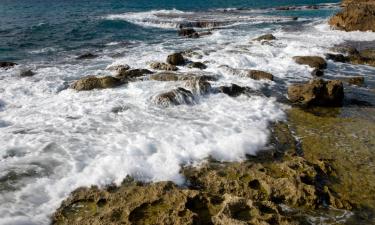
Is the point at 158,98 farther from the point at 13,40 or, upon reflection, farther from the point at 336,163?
the point at 13,40

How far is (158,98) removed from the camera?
12578 mm

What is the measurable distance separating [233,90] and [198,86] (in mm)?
1294

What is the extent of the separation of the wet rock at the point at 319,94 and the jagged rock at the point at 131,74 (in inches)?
249

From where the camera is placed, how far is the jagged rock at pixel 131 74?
1558cm

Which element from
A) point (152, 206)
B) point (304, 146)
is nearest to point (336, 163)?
point (304, 146)

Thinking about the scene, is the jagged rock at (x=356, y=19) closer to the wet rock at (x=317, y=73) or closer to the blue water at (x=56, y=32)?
the blue water at (x=56, y=32)

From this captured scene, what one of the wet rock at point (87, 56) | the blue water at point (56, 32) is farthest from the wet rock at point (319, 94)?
the blue water at point (56, 32)

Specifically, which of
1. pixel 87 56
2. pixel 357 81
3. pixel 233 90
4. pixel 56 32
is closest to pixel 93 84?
pixel 233 90

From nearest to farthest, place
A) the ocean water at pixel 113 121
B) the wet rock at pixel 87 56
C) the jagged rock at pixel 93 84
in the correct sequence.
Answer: the ocean water at pixel 113 121 → the jagged rock at pixel 93 84 → the wet rock at pixel 87 56

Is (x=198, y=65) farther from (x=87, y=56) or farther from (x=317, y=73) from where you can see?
(x=87, y=56)

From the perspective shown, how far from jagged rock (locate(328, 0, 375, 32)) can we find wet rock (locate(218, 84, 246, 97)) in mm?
20239

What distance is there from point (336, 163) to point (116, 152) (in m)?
5.07

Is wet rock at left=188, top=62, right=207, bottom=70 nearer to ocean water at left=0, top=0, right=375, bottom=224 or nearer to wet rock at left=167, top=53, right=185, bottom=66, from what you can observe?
ocean water at left=0, top=0, right=375, bottom=224

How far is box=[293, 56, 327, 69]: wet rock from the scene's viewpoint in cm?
1786
